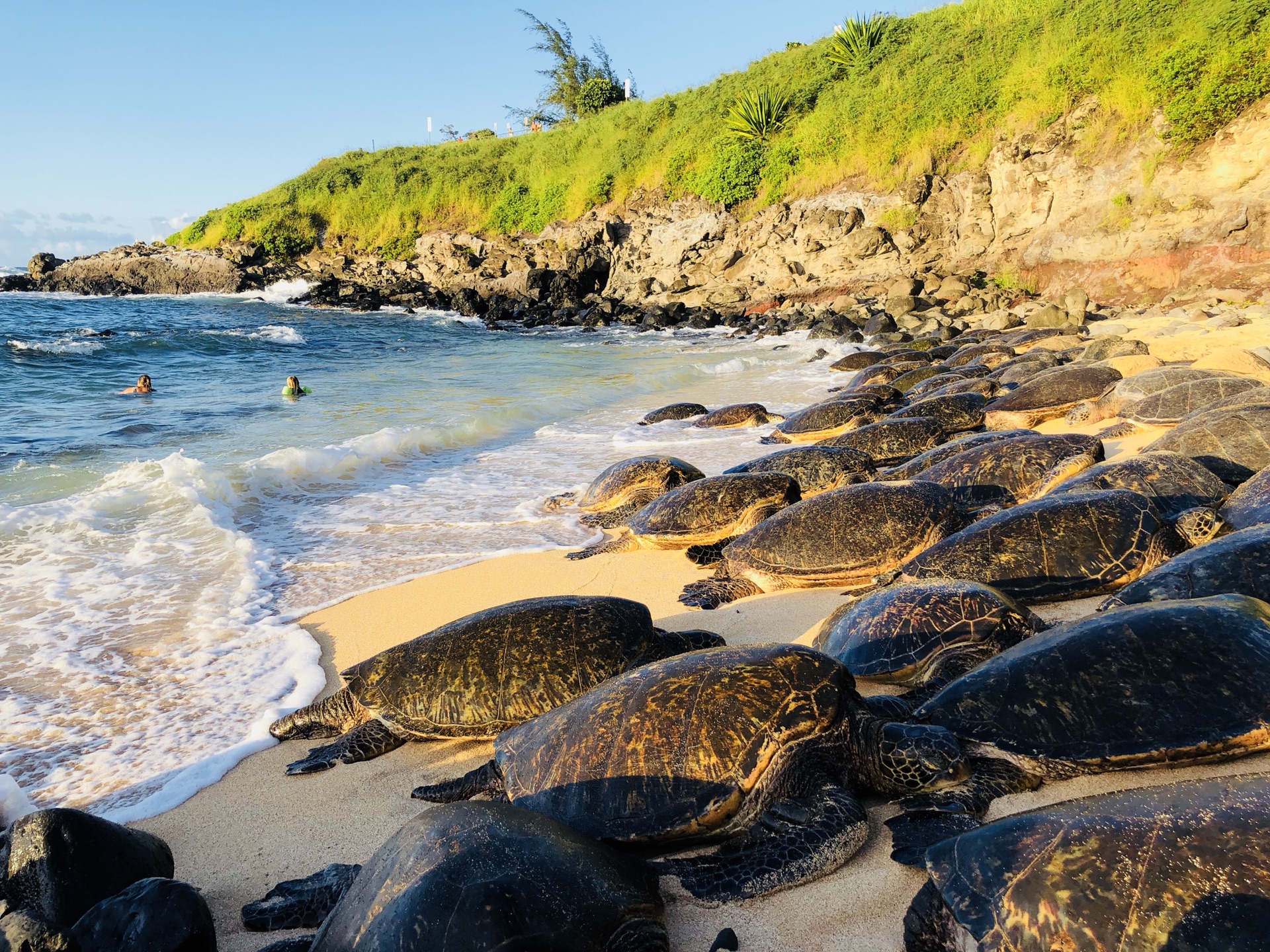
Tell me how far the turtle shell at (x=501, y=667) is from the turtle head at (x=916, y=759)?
57.6 inches

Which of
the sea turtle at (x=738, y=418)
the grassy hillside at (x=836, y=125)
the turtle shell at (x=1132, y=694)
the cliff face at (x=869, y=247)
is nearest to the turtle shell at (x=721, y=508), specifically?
the turtle shell at (x=1132, y=694)

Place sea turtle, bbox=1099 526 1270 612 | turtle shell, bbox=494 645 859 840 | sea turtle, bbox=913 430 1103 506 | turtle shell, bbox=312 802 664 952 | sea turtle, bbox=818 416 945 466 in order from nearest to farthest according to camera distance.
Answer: turtle shell, bbox=312 802 664 952 < turtle shell, bbox=494 645 859 840 < sea turtle, bbox=1099 526 1270 612 < sea turtle, bbox=913 430 1103 506 < sea turtle, bbox=818 416 945 466

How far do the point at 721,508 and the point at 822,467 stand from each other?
1.41 meters

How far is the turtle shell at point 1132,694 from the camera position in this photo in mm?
2586

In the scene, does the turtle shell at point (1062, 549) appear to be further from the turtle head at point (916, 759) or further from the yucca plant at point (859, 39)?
the yucca plant at point (859, 39)

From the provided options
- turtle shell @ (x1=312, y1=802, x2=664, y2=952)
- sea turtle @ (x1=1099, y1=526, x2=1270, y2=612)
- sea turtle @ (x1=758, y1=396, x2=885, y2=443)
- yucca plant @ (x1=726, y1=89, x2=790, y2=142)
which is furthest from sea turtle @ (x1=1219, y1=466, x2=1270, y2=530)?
yucca plant @ (x1=726, y1=89, x2=790, y2=142)

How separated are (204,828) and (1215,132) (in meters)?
23.4

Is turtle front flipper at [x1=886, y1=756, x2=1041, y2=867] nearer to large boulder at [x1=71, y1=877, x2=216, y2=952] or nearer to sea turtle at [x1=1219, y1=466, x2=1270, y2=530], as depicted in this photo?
large boulder at [x1=71, y1=877, x2=216, y2=952]

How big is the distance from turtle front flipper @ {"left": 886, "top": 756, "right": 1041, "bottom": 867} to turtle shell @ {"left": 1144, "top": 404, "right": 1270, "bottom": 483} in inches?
157

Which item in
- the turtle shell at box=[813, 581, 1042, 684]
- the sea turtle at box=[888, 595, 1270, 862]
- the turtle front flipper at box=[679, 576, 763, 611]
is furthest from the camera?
the turtle front flipper at box=[679, 576, 763, 611]

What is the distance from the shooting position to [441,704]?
389 cm

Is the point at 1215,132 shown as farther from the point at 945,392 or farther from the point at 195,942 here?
the point at 195,942

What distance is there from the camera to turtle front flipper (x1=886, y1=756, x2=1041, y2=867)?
252cm

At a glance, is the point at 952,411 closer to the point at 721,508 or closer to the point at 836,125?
the point at 721,508
